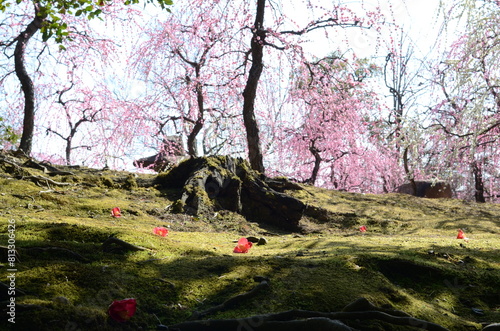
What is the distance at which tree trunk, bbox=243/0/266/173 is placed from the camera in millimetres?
7109

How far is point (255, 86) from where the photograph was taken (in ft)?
23.4

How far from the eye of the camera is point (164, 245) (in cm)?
280

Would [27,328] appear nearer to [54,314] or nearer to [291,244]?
[54,314]

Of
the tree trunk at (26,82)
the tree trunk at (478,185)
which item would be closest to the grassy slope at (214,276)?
the tree trunk at (26,82)

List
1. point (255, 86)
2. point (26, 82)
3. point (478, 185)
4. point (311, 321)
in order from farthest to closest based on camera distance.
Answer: point (478, 185)
point (26, 82)
point (255, 86)
point (311, 321)

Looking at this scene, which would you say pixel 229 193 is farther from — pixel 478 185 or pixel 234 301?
pixel 478 185

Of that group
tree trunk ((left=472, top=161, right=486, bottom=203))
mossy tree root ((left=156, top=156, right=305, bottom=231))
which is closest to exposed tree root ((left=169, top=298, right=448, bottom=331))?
mossy tree root ((left=156, top=156, right=305, bottom=231))

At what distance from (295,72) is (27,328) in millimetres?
7321

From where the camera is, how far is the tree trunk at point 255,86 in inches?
280

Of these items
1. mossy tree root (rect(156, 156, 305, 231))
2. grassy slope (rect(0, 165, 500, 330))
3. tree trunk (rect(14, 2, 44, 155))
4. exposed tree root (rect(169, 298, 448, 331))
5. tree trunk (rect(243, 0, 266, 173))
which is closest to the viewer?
exposed tree root (rect(169, 298, 448, 331))

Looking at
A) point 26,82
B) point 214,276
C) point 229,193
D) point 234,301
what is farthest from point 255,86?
point 234,301

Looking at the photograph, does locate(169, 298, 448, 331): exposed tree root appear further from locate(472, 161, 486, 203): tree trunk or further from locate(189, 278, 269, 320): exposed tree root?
locate(472, 161, 486, 203): tree trunk

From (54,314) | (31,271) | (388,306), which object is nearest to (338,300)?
(388,306)

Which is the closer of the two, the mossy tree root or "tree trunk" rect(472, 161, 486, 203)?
the mossy tree root
